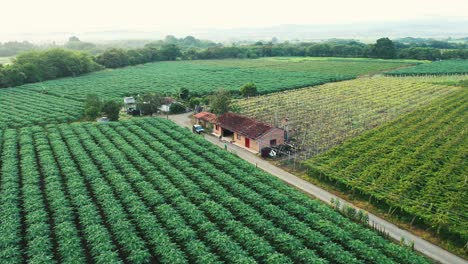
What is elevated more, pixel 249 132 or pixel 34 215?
pixel 249 132

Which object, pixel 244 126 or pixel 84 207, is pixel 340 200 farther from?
pixel 84 207

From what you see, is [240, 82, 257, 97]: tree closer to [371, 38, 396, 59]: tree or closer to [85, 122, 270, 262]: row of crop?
[85, 122, 270, 262]: row of crop

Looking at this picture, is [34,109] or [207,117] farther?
[34,109]

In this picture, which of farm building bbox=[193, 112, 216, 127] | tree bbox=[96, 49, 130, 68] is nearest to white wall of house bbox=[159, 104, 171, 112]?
farm building bbox=[193, 112, 216, 127]

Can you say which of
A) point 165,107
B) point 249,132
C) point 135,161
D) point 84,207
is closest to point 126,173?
point 135,161

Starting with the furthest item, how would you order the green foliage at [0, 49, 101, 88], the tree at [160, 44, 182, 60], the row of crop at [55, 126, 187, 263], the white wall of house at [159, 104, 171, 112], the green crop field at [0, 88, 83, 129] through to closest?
1. the tree at [160, 44, 182, 60]
2. the green foliage at [0, 49, 101, 88]
3. the white wall of house at [159, 104, 171, 112]
4. the green crop field at [0, 88, 83, 129]
5. the row of crop at [55, 126, 187, 263]

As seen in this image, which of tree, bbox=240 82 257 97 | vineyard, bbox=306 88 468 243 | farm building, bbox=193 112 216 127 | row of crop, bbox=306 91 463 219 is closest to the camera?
vineyard, bbox=306 88 468 243

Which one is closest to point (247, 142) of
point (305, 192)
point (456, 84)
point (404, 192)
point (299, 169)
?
point (299, 169)
